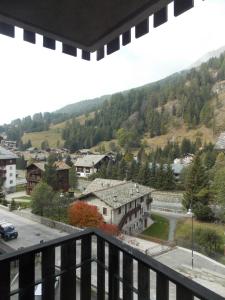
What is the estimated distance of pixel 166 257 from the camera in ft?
26.2

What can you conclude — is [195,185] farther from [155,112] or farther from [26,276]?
[155,112]

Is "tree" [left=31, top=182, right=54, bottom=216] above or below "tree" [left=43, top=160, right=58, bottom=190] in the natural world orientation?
below

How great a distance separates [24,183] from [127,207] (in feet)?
31.8

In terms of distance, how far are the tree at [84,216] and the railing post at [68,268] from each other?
8.26 metres

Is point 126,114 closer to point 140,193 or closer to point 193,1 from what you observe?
point 140,193

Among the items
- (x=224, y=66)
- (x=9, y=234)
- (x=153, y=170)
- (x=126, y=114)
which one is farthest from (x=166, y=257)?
(x=224, y=66)

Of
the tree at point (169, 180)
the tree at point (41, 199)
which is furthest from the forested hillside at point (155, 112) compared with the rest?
the tree at point (41, 199)

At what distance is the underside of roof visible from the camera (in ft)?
2.56

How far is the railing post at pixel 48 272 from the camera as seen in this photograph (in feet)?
2.38

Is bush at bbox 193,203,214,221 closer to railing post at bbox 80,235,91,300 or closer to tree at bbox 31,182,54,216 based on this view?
tree at bbox 31,182,54,216

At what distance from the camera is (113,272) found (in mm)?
749

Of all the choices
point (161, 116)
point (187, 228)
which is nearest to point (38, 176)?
point (187, 228)

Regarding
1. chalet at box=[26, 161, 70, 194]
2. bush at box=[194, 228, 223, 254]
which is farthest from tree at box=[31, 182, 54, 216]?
bush at box=[194, 228, 223, 254]

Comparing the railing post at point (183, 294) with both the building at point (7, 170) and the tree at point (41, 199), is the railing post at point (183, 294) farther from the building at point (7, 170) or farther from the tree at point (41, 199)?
the building at point (7, 170)
